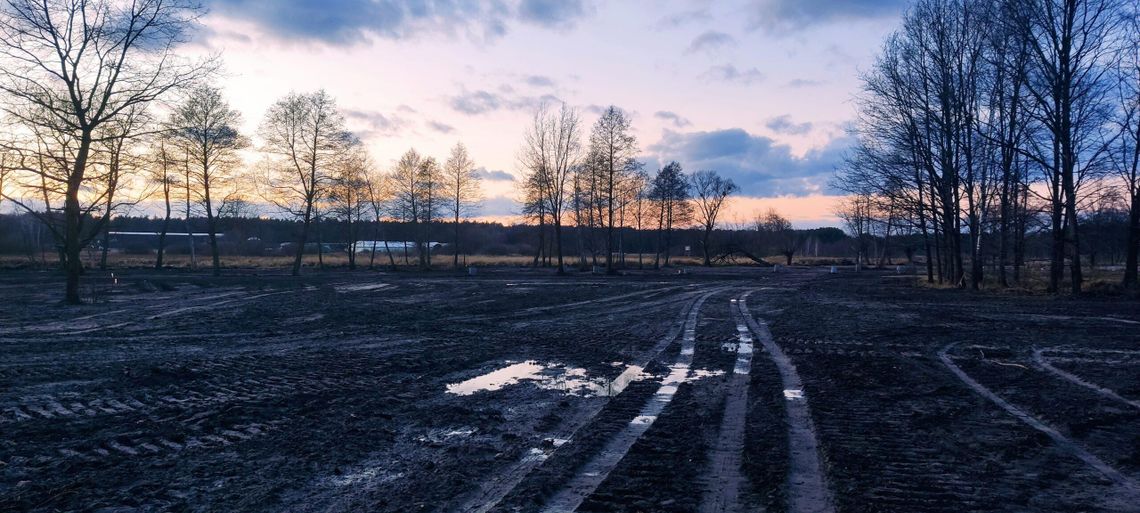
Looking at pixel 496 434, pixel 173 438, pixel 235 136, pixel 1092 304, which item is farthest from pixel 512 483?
pixel 235 136

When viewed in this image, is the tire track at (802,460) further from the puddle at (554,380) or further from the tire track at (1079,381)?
the tire track at (1079,381)

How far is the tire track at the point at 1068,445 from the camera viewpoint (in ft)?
13.7

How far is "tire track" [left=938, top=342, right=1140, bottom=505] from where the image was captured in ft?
13.7

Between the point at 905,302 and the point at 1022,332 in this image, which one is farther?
the point at 905,302

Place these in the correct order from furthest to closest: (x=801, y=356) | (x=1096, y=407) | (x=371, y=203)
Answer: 1. (x=371, y=203)
2. (x=801, y=356)
3. (x=1096, y=407)

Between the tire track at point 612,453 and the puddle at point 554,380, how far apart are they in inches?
20.2

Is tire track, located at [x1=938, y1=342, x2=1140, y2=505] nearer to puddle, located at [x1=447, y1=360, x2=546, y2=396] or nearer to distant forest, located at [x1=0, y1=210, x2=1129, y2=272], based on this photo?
puddle, located at [x1=447, y1=360, x2=546, y2=396]

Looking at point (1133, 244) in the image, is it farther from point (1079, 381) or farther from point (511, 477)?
point (511, 477)

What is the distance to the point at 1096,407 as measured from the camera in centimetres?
644

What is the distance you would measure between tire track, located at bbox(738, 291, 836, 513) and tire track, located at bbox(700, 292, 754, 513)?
35cm

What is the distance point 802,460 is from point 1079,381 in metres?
5.26

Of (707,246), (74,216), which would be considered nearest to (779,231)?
(707,246)

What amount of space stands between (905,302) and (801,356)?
44.9 ft

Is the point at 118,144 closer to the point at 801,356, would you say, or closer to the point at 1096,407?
the point at 801,356
